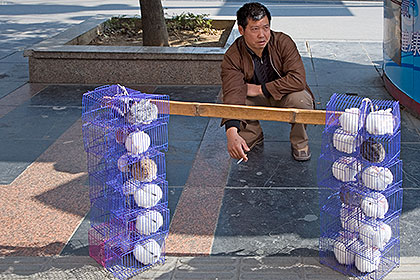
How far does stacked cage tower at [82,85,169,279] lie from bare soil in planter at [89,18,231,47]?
19.2 ft

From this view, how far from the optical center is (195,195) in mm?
5297

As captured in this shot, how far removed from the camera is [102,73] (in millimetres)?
8820

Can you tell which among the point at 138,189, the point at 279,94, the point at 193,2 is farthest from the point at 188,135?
the point at 193,2

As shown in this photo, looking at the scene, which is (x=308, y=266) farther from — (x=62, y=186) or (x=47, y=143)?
(x=47, y=143)

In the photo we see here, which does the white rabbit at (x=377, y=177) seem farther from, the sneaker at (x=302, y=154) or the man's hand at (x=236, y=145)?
the sneaker at (x=302, y=154)

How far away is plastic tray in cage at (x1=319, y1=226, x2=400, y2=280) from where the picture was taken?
3.94 metres

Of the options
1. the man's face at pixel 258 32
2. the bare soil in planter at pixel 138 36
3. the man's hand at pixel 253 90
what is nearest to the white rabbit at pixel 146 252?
the man's face at pixel 258 32

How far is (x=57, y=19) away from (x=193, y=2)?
4.73 metres

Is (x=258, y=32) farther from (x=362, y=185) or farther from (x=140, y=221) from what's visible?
(x=140, y=221)

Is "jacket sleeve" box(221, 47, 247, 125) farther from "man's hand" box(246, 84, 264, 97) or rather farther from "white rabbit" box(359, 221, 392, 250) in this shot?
"white rabbit" box(359, 221, 392, 250)

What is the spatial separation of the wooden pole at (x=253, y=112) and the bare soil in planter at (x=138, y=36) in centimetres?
573

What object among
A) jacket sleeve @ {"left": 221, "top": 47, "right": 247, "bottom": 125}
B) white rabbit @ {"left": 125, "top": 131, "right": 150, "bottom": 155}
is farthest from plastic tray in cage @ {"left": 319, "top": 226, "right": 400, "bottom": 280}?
jacket sleeve @ {"left": 221, "top": 47, "right": 247, "bottom": 125}

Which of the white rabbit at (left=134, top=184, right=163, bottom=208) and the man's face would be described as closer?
the white rabbit at (left=134, top=184, right=163, bottom=208)

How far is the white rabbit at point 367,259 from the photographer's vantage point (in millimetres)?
3922
